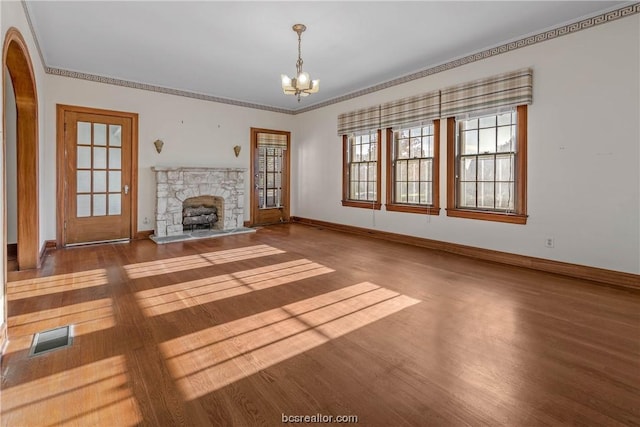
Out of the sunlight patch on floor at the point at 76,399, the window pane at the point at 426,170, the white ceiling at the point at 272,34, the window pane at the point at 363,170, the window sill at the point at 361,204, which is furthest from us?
the window pane at the point at 363,170

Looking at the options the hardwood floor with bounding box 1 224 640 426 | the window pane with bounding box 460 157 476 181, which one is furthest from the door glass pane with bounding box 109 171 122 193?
the window pane with bounding box 460 157 476 181

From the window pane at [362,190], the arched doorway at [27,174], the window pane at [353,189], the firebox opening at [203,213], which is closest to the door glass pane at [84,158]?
the arched doorway at [27,174]

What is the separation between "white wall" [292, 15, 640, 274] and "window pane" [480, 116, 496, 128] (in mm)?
536

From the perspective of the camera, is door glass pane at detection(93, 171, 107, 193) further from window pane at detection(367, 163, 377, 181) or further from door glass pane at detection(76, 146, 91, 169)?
window pane at detection(367, 163, 377, 181)

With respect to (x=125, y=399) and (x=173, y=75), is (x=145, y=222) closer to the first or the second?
(x=173, y=75)

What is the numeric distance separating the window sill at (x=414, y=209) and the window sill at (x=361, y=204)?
0.23m

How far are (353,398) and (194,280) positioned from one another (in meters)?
2.67

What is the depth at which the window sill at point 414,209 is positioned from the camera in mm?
5809

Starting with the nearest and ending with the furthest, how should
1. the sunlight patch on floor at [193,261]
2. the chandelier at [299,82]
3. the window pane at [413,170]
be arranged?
the chandelier at [299,82] < the sunlight patch on floor at [193,261] < the window pane at [413,170]

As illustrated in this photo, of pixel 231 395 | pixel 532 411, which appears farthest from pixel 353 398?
pixel 532 411

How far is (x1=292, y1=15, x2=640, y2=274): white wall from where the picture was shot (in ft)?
12.4

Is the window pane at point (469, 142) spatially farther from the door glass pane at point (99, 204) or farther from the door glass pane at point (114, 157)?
the door glass pane at point (99, 204)

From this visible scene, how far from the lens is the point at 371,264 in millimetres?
4766

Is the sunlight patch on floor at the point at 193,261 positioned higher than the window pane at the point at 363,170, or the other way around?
the window pane at the point at 363,170
